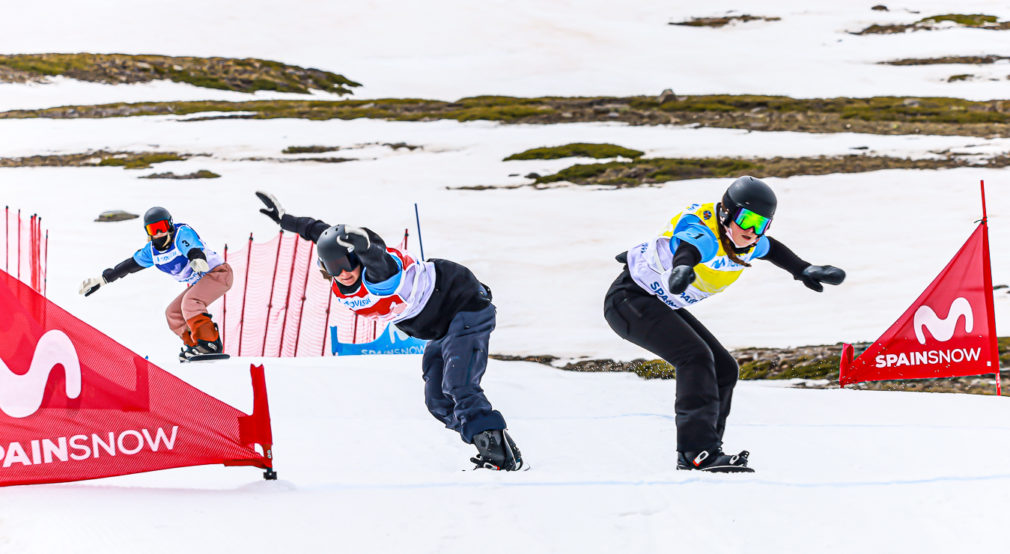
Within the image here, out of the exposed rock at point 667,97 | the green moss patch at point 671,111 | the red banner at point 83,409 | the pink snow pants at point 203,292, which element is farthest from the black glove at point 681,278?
the exposed rock at point 667,97

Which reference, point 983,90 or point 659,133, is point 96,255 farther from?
point 983,90

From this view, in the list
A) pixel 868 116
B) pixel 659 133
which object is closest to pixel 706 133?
pixel 659 133

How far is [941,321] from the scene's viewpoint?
869 centimetres

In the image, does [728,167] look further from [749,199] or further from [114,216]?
[749,199]

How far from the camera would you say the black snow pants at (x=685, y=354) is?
5.28 m

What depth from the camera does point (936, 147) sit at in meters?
30.6

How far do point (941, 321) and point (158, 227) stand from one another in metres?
7.45

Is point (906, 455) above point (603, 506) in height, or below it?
below

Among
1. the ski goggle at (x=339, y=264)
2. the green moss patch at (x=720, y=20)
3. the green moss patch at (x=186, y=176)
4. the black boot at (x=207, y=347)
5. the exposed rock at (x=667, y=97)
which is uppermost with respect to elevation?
the green moss patch at (x=720, y=20)

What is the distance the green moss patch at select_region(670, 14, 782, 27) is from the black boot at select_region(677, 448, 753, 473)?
6127cm

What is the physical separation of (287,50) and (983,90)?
119 ft

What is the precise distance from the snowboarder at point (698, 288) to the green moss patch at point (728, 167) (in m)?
22.0

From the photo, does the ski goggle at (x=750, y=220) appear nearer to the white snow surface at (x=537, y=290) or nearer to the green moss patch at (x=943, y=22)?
the white snow surface at (x=537, y=290)

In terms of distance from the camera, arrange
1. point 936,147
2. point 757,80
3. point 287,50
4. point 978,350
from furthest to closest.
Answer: point 287,50 < point 757,80 < point 936,147 < point 978,350
